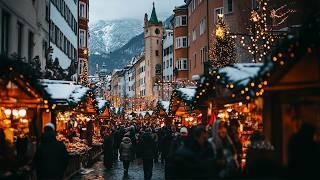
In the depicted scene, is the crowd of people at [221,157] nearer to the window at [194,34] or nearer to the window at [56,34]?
the window at [56,34]

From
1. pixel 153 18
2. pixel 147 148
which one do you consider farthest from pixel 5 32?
pixel 153 18

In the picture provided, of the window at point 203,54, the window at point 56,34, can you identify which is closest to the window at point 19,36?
the window at point 56,34

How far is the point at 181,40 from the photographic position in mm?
68875

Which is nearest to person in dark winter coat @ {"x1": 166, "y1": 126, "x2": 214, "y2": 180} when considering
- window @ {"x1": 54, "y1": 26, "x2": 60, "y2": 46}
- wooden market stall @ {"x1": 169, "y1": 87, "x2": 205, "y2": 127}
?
wooden market stall @ {"x1": 169, "y1": 87, "x2": 205, "y2": 127}

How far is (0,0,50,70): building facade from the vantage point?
77.8 feet

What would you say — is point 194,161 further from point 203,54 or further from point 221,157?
point 203,54

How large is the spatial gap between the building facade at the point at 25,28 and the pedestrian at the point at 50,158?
7.49 metres

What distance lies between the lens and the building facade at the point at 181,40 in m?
68.2

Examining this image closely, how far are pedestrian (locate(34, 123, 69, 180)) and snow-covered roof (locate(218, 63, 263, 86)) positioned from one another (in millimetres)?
4533

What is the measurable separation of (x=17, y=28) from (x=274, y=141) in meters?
16.1

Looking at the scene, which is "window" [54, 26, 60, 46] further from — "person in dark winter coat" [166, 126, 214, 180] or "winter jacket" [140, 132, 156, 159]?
"person in dark winter coat" [166, 126, 214, 180]

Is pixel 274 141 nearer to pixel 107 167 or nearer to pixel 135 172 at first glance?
pixel 135 172

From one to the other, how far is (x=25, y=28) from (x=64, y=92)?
9.35m

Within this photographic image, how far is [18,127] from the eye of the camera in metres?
19.4
